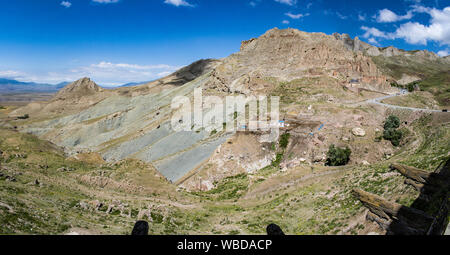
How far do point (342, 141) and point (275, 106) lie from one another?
14549 mm

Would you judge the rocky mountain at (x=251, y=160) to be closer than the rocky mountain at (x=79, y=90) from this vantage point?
Yes

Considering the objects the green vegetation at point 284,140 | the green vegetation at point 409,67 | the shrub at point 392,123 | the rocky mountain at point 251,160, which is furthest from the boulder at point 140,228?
the green vegetation at point 409,67

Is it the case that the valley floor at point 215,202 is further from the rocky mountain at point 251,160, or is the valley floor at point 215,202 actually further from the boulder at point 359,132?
the boulder at point 359,132

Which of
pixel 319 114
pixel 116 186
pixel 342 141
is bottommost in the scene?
pixel 116 186

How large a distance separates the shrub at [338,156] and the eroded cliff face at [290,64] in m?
25.0

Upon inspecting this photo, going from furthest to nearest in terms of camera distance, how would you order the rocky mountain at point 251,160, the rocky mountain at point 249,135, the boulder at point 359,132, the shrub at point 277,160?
the boulder at point 359,132 < the shrub at point 277,160 < the rocky mountain at point 249,135 < the rocky mountain at point 251,160

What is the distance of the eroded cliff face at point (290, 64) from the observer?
5309 cm

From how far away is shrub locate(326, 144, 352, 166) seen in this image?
27.6 meters
